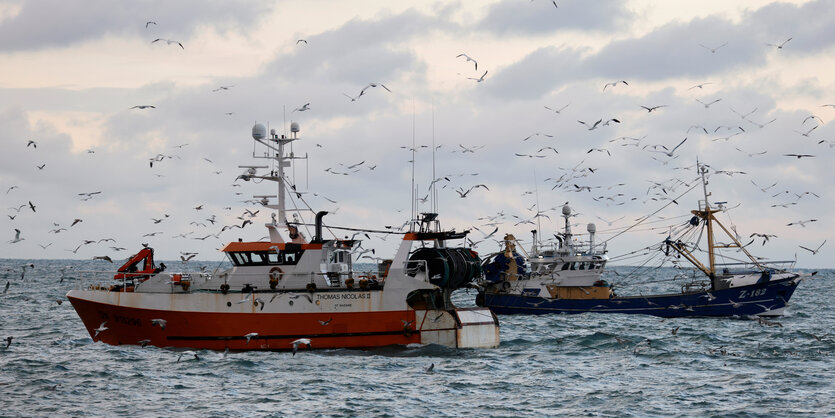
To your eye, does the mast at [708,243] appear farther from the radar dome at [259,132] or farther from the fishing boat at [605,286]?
the radar dome at [259,132]

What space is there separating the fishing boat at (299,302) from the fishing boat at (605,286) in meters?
18.2

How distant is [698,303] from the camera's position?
4522 centimetres

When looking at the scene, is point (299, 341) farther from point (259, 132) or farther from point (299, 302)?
point (259, 132)

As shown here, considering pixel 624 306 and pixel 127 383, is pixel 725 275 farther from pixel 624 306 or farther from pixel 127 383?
pixel 127 383

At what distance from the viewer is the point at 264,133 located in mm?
30344

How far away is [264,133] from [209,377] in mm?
10532

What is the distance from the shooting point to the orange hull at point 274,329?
1061 inches

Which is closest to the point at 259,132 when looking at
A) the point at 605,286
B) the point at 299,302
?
the point at 299,302

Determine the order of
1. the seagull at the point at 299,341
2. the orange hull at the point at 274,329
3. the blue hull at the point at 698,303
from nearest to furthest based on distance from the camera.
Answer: the seagull at the point at 299,341
the orange hull at the point at 274,329
the blue hull at the point at 698,303

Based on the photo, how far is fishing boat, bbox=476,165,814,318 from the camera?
4478 cm

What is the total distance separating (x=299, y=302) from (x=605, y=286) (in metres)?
24.7

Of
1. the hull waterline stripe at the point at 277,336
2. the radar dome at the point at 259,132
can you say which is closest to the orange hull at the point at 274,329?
the hull waterline stripe at the point at 277,336

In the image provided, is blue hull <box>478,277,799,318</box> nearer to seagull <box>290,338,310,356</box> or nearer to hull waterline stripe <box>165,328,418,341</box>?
hull waterline stripe <box>165,328,418,341</box>

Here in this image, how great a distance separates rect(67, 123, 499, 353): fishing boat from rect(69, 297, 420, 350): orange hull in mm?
33
